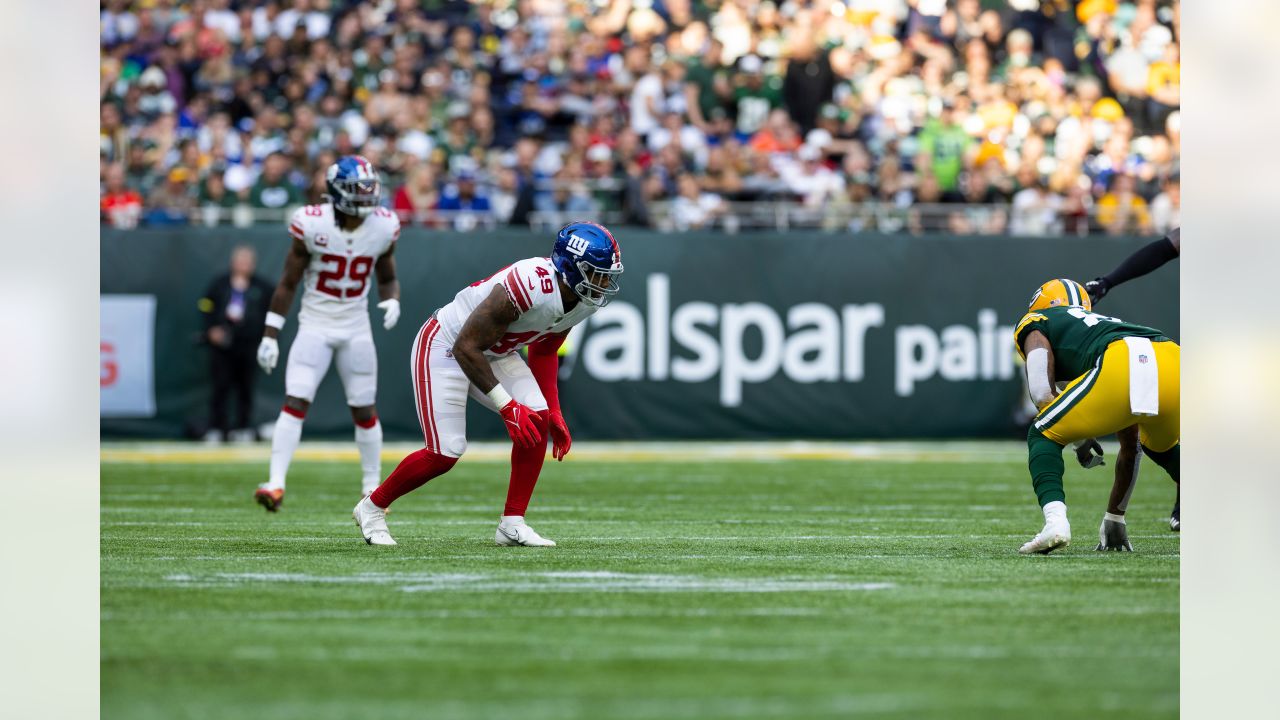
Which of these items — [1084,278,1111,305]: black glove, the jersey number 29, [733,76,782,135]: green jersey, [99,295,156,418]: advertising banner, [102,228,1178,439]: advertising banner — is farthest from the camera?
[733,76,782,135]: green jersey

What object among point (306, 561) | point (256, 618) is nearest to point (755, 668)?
point (256, 618)

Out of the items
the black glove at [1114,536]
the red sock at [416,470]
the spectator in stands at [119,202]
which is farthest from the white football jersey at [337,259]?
the spectator in stands at [119,202]

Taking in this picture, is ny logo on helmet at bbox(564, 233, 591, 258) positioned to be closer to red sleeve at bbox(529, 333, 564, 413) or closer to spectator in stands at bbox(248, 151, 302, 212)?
red sleeve at bbox(529, 333, 564, 413)

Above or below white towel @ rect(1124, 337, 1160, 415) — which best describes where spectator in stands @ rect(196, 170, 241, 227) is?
above

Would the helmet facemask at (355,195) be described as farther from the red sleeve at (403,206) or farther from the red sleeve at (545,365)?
the red sleeve at (403,206)

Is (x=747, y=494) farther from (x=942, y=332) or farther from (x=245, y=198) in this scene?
(x=245, y=198)

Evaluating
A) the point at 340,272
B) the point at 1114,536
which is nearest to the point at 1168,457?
the point at 1114,536

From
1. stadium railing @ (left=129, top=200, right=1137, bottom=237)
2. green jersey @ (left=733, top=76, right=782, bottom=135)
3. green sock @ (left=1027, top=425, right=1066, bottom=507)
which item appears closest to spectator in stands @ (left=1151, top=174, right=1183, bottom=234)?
stadium railing @ (left=129, top=200, right=1137, bottom=237)

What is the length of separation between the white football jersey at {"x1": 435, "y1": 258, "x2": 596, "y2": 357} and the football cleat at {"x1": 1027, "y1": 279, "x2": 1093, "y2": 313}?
2.00 m

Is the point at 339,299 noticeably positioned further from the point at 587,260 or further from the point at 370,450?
the point at 587,260

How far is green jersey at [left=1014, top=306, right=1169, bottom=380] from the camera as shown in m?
7.10

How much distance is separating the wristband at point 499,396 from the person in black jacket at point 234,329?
9081mm

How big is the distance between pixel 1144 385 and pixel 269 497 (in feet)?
15.7

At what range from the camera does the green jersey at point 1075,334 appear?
710 centimetres
